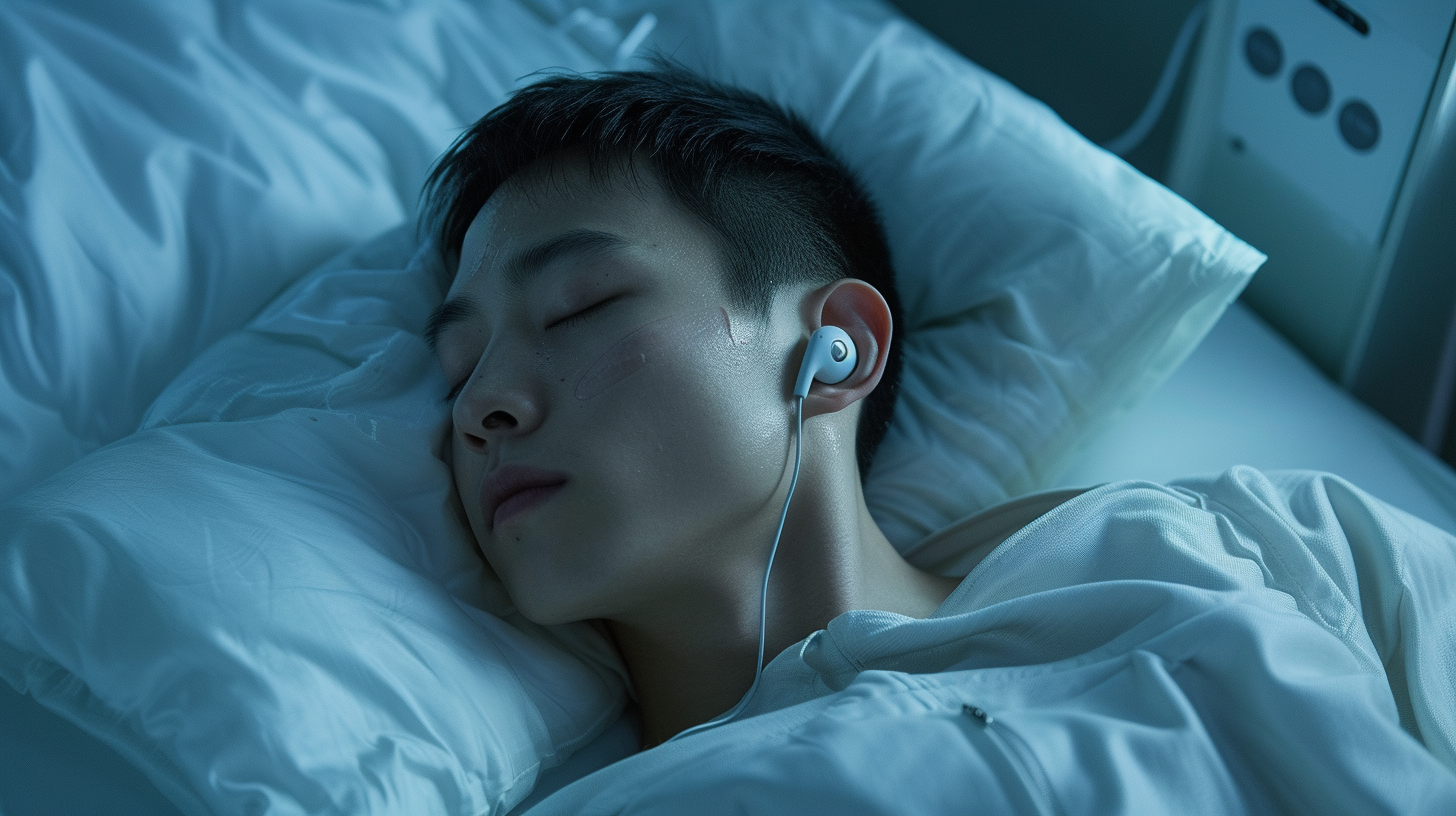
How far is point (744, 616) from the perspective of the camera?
1074 millimetres

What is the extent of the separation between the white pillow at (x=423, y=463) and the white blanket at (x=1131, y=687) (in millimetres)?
174

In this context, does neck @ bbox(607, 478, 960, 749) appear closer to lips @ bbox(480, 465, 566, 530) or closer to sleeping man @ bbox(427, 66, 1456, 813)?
sleeping man @ bbox(427, 66, 1456, 813)

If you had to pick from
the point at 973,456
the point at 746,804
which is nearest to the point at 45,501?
the point at 746,804

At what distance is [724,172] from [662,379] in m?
0.28

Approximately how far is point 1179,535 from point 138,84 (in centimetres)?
126

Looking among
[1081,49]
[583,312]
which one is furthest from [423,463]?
[1081,49]

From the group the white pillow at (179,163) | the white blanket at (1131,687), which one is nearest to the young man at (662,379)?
the white blanket at (1131,687)

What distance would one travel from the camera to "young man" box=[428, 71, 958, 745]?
3.21 ft

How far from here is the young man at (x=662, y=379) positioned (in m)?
0.98

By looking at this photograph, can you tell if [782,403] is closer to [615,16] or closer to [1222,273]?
[1222,273]

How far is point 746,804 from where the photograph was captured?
0.78 m

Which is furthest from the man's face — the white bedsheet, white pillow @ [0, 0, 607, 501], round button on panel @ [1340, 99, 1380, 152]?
round button on panel @ [1340, 99, 1380, 152]

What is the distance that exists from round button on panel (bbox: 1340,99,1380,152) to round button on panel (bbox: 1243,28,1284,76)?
12 cm

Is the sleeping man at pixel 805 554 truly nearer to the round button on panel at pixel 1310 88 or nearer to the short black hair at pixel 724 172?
the short black hair at pixel 724 172
